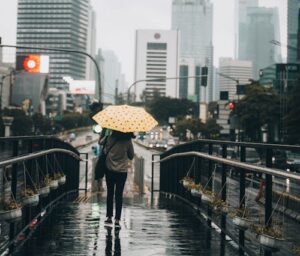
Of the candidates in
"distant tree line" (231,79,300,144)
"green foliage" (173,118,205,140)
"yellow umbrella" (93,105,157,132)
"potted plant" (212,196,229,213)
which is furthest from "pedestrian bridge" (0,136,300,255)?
"green foliage" (173,118,205,140)

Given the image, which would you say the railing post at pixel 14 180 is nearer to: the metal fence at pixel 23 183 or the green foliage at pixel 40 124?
the metal fence at pixel 23 183

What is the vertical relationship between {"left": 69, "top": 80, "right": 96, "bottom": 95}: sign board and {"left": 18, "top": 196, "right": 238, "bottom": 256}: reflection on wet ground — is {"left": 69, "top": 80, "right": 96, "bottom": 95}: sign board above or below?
above

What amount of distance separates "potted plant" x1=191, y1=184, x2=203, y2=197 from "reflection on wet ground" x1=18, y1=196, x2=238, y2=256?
16.3 inches

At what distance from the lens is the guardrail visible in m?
5.52

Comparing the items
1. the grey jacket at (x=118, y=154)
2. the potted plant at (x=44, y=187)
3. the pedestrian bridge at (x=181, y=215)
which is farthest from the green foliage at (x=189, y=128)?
the grey jacket at (x=118, y=154)

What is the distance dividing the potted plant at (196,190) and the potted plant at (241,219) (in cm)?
243

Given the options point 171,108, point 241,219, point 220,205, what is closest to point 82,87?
point 171,108

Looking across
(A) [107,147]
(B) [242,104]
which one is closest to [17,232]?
(A) [107,147]

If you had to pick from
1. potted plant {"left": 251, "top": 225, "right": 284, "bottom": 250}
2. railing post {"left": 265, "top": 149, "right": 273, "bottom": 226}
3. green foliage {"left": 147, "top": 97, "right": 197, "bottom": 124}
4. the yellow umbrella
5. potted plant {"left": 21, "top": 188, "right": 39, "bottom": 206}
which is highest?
green foliage {"left": 147, "top": 97, "right": 197, "bottom": 124}

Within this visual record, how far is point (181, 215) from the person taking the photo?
976 cm

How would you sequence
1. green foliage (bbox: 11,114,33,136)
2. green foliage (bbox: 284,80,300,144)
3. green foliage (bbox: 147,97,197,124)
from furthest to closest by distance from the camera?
green foliage (bbox: 147,97,197,124)
green foliage (bbox: 11,114,33,136)
green foliage (bbox: 284,80,300,144)

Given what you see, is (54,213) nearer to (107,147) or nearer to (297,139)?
(107,147)

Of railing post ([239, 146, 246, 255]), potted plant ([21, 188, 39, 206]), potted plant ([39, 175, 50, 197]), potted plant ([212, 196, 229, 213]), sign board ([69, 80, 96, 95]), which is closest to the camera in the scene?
railing post ([239, 146, 246, 255])

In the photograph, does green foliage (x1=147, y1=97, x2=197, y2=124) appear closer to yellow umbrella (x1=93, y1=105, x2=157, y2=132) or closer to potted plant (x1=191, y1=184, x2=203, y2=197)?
potted plant (x1=191, y1=184, x2=203, y2=197)
